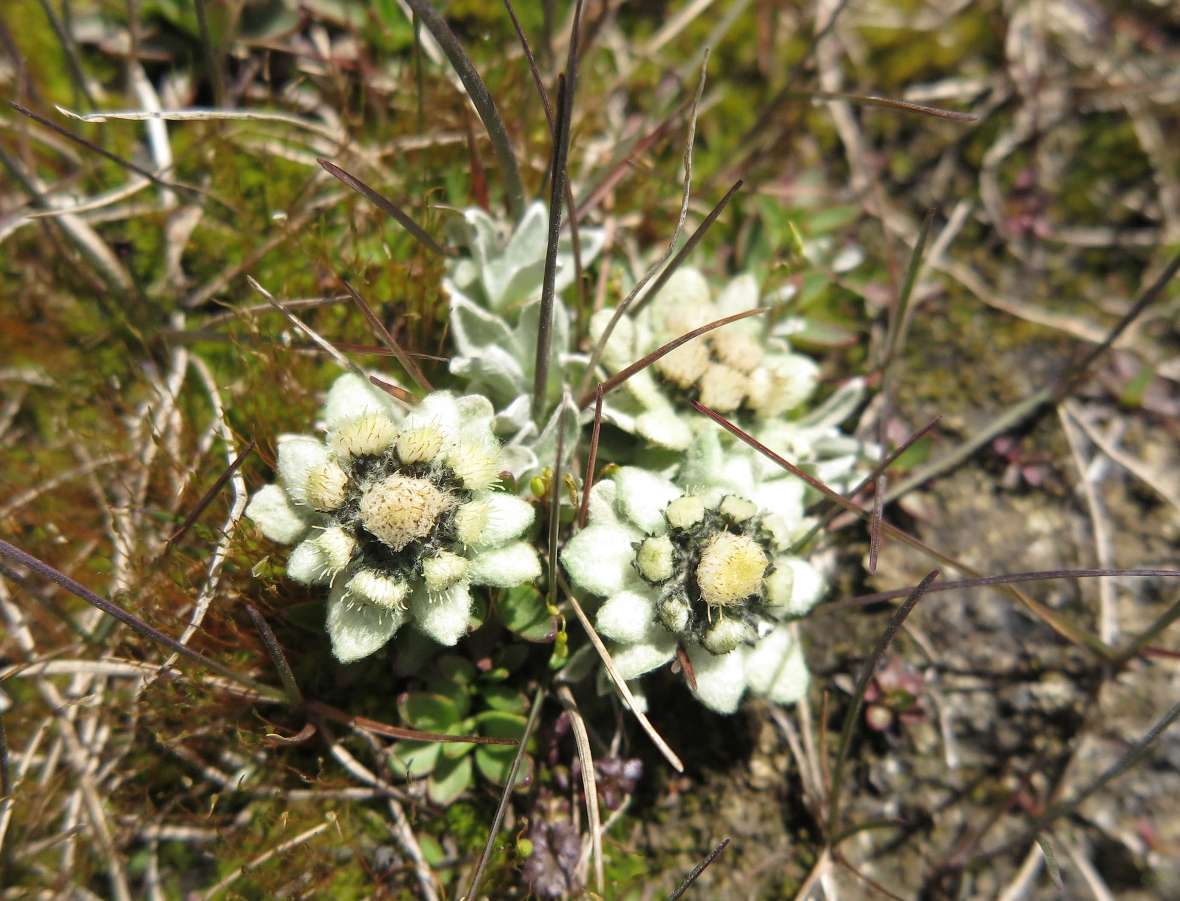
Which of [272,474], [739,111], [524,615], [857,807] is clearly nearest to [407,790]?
[524,615]

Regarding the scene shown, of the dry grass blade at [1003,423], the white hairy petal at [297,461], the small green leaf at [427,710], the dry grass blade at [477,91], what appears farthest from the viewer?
the dry grass blade at [1003,423]

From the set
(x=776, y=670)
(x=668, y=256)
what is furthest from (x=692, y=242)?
(x=776, y=670)

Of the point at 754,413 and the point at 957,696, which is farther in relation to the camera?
the point at 957,696

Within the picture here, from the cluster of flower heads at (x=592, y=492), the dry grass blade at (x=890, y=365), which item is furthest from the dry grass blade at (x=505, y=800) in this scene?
the dry grass blade at (x=890, y=365)

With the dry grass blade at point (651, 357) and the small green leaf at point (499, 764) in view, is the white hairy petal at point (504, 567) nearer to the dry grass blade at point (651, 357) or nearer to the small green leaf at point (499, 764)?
the dry grass blade at point (651, 357)

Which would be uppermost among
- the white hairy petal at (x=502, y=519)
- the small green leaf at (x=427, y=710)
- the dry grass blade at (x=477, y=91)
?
the dry grass blade at (x=477, y=91)

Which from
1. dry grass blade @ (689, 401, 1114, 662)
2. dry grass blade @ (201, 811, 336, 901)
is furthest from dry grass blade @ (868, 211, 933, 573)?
dry grass blade @ (201, 811, 336, 901)

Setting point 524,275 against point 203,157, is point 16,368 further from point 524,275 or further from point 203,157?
point 524,275
